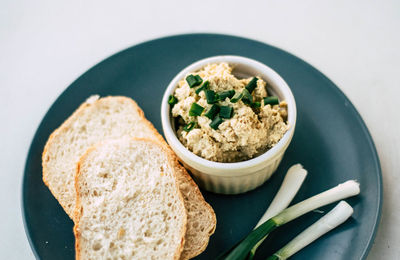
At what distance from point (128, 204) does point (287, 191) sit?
39.4 inches

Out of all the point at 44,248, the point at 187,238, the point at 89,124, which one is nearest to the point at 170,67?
the point at 89,124

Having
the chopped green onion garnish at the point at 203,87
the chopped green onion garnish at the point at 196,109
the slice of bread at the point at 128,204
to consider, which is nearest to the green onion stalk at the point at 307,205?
the slice of bread at the point at 128,204

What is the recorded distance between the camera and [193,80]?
2.10 metres

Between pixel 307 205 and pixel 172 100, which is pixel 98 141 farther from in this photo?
pixel 307 205

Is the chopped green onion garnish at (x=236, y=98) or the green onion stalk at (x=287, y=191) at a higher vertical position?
the chopped green onion garnish at (x=236, y=98)

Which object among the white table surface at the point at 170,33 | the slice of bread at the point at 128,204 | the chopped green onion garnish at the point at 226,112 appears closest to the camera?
the chopped green onion garnish at the point at 226,112

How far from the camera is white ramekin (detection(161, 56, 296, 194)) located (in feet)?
6.61

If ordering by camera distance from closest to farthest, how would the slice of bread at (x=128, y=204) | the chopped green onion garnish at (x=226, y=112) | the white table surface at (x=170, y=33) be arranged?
the chopped green onion garnish at (x=226, y=112) < the slice of bread at (x=128, y=204) < the white table surface at (x=170, y=33)

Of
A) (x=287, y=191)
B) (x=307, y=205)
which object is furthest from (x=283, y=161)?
(x=307, y=205)

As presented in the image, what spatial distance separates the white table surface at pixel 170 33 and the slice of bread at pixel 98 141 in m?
0.58

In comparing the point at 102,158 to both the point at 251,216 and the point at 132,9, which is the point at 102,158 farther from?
the point at 132,9

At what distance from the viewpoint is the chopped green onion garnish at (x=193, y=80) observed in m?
2.09

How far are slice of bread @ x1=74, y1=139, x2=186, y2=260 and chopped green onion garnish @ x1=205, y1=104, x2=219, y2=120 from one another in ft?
1.50

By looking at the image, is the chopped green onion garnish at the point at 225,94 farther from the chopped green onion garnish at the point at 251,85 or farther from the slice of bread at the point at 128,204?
the slice of bread at the point at 128,204
